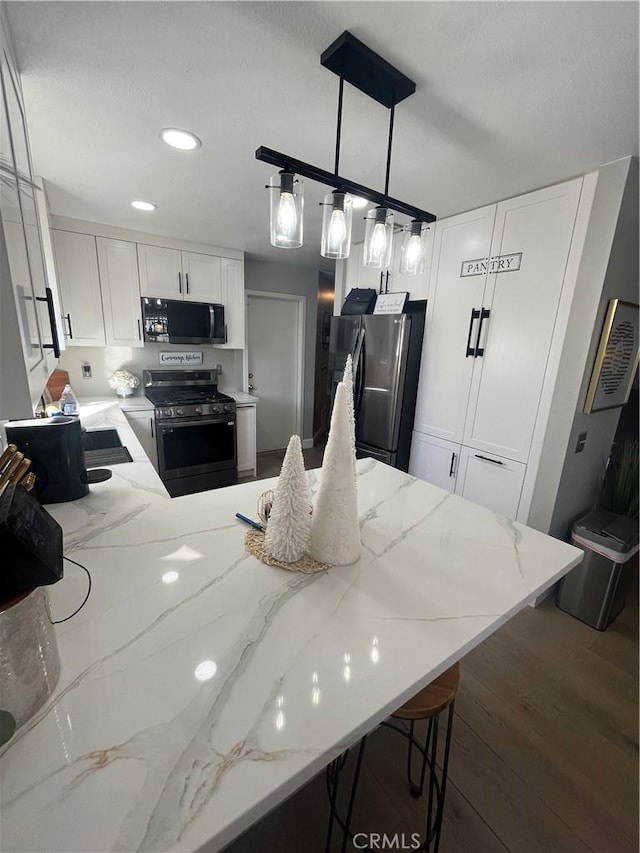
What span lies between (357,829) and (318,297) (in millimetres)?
4403

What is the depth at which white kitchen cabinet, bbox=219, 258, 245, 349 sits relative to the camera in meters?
3.46

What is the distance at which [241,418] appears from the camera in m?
3.60

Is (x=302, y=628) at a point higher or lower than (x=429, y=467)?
higher

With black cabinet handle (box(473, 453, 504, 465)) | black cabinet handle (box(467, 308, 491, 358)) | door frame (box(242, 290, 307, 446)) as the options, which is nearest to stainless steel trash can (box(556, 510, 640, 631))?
black cabinet handle (box(473, 453, 504, 465))

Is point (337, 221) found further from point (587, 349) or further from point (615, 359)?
point (615, 359)

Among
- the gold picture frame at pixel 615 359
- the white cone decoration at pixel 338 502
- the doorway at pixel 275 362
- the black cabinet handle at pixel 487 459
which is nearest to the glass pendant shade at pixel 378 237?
the white cone decoration at pixel 338 502

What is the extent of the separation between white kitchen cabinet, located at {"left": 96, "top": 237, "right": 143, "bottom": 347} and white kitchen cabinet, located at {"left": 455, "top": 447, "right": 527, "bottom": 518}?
2.97 m

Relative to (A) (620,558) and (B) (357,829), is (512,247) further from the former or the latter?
Answer: (B) (357,829)

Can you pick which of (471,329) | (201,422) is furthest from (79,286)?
(471,329)

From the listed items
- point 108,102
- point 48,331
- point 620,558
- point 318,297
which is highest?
point 108,102

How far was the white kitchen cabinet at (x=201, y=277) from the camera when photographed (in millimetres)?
3268

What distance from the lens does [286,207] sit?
1006mm

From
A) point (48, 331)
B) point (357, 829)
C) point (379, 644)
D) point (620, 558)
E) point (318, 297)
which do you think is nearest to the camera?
point (379, 644)

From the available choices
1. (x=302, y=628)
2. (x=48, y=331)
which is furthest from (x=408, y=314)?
(x=302, y=628)
